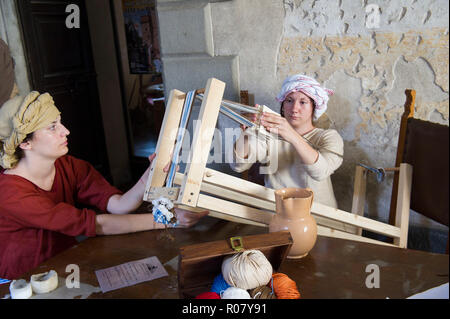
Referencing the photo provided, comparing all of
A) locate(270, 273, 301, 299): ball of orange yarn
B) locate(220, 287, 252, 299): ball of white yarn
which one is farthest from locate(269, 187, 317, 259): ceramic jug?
locate(220, 287, 252, 299): ball of white yarn

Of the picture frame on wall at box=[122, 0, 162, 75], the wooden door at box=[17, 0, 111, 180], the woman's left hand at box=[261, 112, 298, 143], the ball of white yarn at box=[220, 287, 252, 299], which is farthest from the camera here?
the picture frame on wall at box=[122, 0, 162, 75]

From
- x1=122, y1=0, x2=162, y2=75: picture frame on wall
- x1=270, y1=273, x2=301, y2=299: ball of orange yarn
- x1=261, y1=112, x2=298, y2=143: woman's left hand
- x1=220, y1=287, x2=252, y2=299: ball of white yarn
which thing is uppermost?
x1=122, y1=0, x2=162, y2=75: picture frame on wall

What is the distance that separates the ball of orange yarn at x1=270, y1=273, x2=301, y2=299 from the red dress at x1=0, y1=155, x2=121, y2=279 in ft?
2.36

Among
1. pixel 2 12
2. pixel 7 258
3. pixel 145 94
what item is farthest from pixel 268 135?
pixel 145 94

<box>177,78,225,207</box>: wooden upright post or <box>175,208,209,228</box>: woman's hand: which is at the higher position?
<box>177,78,225,207</box>: wooden upright post

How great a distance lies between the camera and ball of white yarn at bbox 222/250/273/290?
989 millimetres

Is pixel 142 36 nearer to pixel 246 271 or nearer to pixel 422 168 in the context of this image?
pixel 422 168

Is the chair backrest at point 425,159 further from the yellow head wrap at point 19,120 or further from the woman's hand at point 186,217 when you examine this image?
the yellow head wrap at point 19,120

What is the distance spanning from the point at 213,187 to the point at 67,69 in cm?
224

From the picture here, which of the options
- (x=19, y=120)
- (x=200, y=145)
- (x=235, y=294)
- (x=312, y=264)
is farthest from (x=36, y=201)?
(x=312, y=264)

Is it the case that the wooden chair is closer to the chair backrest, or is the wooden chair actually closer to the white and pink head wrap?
the chair backrest

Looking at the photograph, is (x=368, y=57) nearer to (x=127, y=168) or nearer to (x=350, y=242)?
(x=350, y=242)

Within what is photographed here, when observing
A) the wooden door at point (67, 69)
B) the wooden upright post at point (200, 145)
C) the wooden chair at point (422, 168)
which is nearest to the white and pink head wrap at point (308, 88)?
the wooden chair at point (422, 168)

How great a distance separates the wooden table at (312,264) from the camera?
3.51 feet
